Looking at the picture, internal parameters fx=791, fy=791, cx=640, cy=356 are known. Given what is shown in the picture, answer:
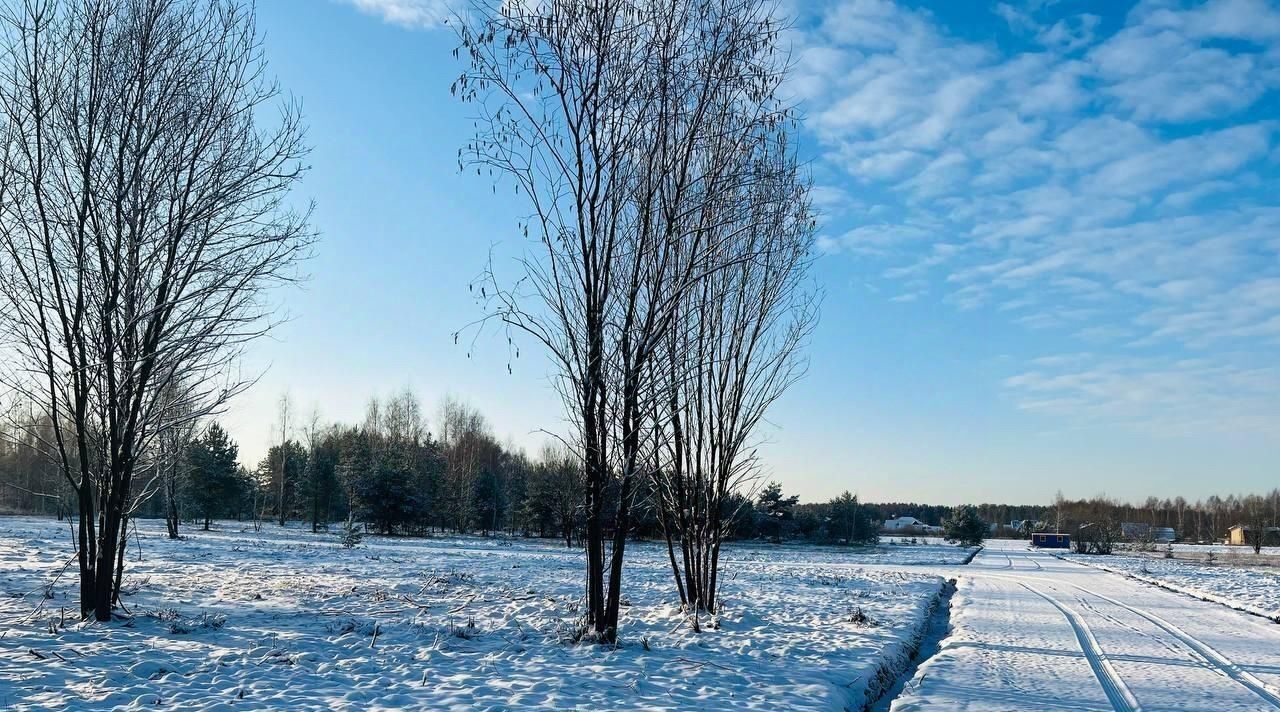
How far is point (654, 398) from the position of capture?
944 cm

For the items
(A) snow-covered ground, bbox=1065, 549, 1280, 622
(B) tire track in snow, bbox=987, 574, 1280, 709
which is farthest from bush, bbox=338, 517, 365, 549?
(A) snow-covered ground, bbox=1065, 549, 1280, 622

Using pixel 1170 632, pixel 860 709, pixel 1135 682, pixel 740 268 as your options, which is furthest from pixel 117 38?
pixel 1170 632

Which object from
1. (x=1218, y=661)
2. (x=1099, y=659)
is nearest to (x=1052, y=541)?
(x=1218, y=661)

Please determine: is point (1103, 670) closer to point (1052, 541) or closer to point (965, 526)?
point (965, 526)

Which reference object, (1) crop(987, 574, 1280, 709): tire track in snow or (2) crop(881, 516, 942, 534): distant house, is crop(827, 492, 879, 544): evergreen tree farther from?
(1) crop(987, 574, 1280, 709): tire track in snow

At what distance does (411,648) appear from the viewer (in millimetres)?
8633

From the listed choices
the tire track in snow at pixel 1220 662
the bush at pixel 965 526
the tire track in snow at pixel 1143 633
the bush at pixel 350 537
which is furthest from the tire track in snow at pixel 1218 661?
the bush at pixel 965 526

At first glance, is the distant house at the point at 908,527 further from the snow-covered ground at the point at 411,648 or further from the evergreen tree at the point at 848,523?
the snow-covered ground at the point at 411,648

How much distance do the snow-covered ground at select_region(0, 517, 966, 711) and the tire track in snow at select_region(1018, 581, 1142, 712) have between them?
216cm

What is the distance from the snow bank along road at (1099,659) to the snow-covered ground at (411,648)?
0.89 m

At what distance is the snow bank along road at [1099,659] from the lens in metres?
7.37

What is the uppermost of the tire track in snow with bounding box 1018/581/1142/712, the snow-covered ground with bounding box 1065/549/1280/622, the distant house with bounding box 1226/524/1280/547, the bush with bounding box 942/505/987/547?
the tire track in snow with bounding box 1018/581/1142/712

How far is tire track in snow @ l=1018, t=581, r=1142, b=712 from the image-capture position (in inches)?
283

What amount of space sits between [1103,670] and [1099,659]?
862 millimetres
